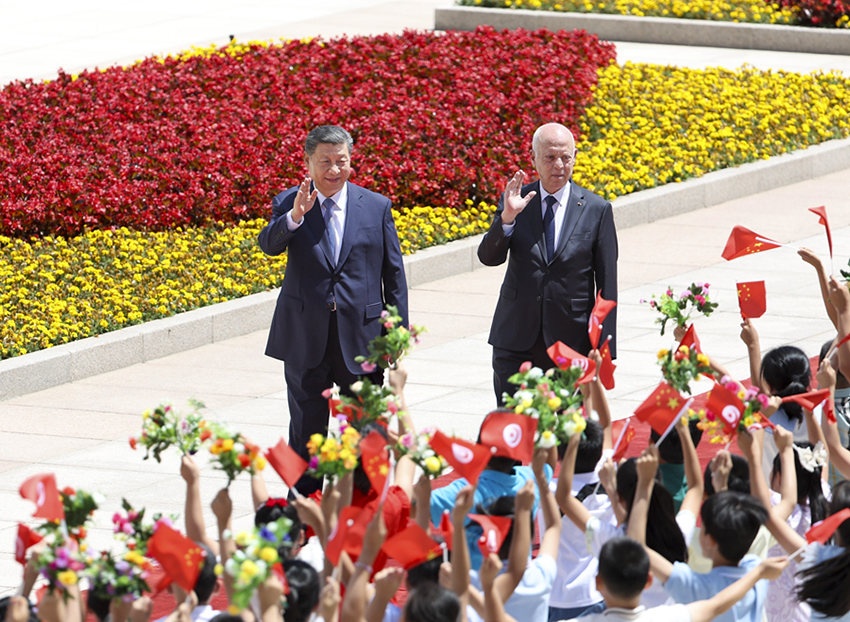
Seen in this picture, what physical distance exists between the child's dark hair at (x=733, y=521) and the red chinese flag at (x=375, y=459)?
1.09 meters

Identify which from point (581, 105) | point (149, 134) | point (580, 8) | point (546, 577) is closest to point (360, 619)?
point (546, 577)

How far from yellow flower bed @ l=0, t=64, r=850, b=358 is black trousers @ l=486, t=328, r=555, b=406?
3.63 metres

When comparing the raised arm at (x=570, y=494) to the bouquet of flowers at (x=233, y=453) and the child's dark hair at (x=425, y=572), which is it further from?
the bouquet of flowers at (x=233, y=453)

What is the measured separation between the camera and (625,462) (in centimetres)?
534

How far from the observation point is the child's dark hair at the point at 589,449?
5855 millimetres

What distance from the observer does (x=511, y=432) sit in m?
4.68

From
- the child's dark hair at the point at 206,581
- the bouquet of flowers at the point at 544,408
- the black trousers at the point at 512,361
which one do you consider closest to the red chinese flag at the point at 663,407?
the bouquet of flowers at the point at 544,408

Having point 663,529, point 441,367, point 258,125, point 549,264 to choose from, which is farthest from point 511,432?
point 258,125

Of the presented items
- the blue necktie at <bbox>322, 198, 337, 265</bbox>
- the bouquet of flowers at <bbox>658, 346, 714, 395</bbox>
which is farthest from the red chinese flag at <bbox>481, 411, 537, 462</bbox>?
the blue necktie at <bbox>322, 198, 337, 265</bbox>

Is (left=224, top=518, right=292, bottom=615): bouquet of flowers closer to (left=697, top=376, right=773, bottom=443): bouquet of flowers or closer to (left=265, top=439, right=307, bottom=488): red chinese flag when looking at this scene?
(left=265, top=439, right=307, bottom=488): red chinese flag

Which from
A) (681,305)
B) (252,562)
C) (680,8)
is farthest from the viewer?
(680,8)

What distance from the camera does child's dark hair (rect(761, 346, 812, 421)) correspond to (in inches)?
248

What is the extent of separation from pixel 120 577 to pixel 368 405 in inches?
46.6

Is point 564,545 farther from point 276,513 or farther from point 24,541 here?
point 24,541
